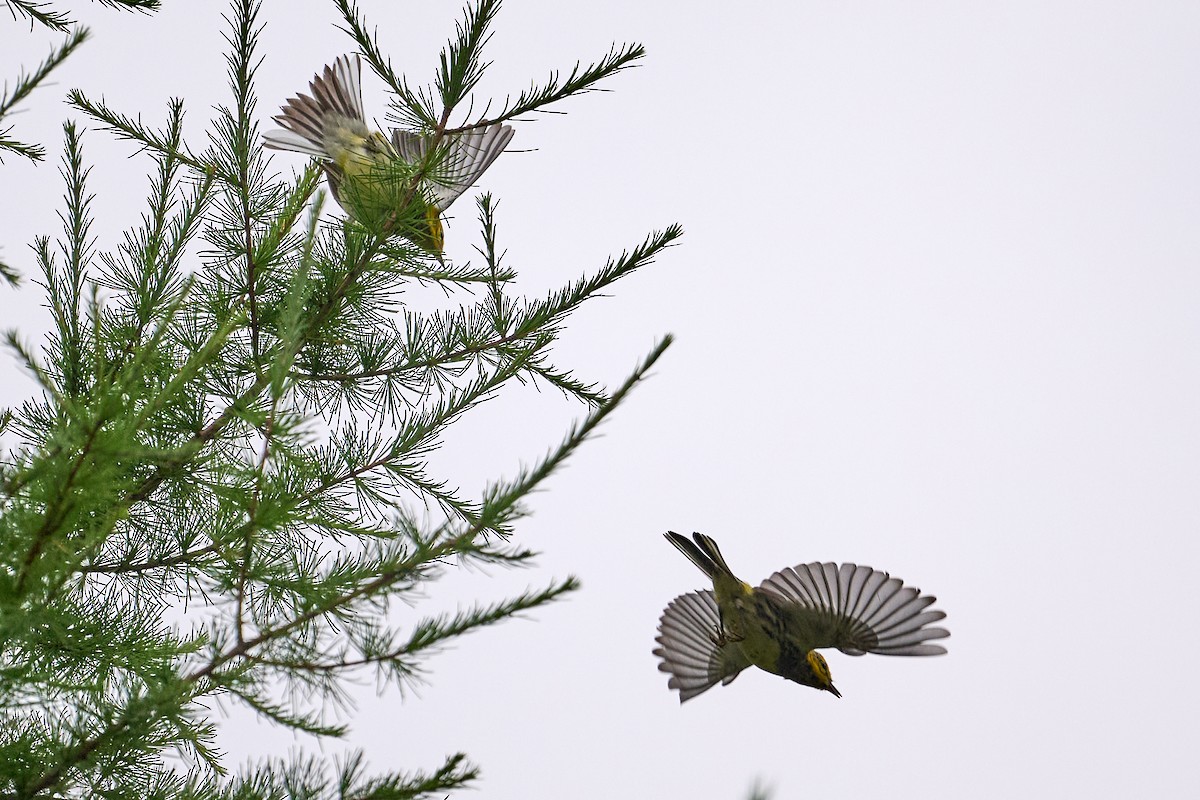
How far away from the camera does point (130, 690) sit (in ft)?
3.78

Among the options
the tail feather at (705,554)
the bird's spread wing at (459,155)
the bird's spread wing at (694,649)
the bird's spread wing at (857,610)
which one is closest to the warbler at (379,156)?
the bird's spread wing at (459,155)

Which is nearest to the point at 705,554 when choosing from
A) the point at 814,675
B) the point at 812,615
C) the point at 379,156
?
the point at 812,615

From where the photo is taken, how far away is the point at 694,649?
2.99 meters

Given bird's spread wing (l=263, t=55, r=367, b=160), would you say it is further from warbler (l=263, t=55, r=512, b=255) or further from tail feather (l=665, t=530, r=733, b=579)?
tail feather (l=665, t=530, r=733, b=579)

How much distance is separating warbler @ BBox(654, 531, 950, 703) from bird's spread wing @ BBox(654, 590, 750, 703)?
0.28 feet

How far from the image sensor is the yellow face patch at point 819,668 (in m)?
2.69

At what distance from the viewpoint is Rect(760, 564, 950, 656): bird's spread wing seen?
100 inches

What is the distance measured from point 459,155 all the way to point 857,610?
1467 millimetres

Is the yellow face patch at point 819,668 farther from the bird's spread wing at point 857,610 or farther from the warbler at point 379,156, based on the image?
the warbler at point 379,156

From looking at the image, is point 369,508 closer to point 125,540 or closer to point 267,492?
point 125,540

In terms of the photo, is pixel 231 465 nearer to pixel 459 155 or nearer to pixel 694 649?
pixel 459 155

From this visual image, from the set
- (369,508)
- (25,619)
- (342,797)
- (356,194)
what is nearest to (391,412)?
(369,508)

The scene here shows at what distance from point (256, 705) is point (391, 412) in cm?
88

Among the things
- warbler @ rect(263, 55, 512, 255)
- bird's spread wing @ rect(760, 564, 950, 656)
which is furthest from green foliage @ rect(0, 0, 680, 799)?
bird's spread wing @ rect(760, 564, 950, 656)
